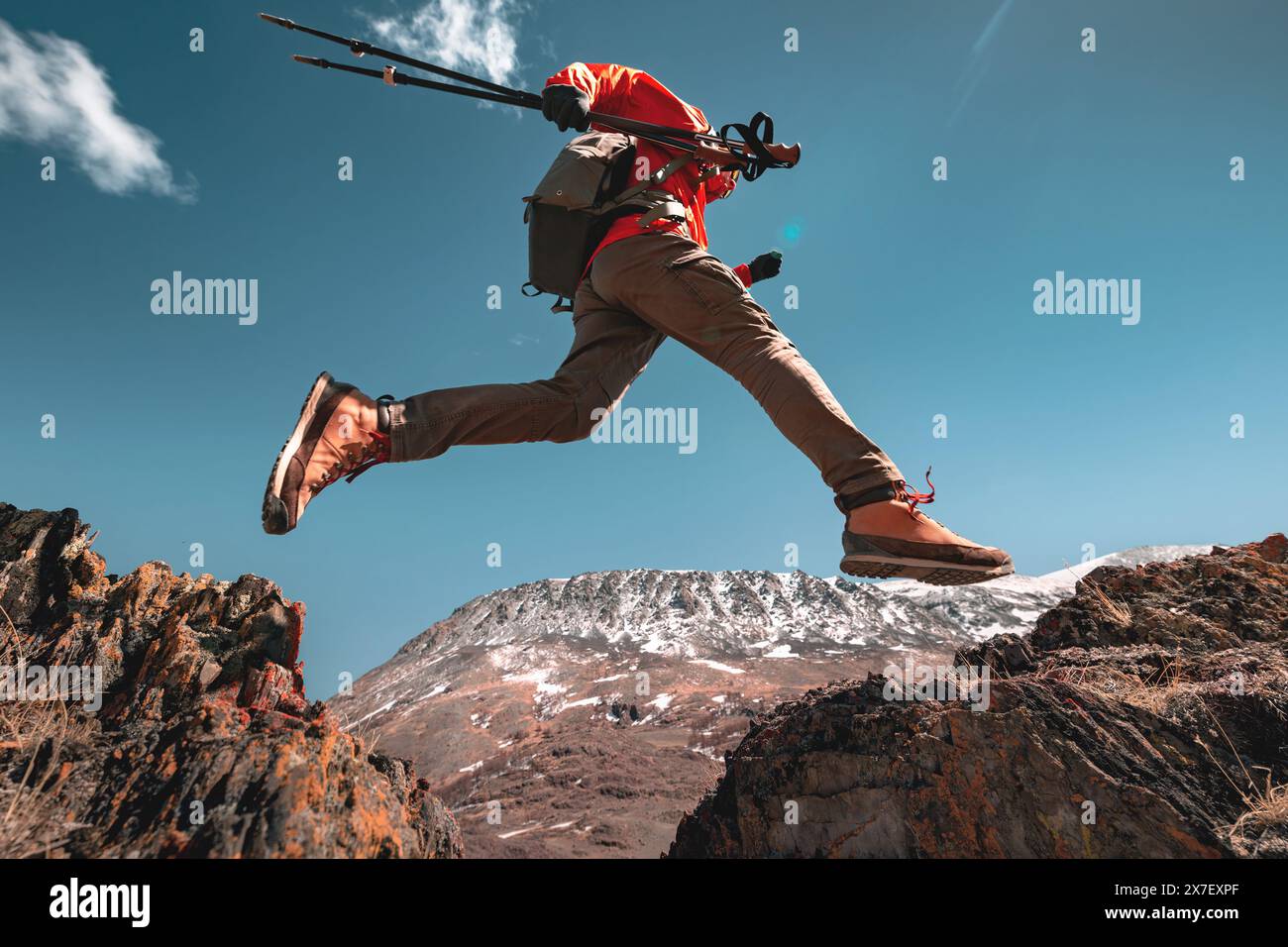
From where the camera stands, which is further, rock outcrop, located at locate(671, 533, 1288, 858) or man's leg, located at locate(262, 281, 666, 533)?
man's leg, located at locate(262, 281, 666, 533)

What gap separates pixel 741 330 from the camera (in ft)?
8.05

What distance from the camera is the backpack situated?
2693 millimetres

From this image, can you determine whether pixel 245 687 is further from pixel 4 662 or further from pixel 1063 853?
pixel 1063 853

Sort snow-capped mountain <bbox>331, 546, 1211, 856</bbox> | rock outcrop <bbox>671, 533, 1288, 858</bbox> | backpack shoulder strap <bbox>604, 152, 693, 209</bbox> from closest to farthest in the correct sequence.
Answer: rock outcrop <bbox>671, 533, 1288, 858</bbox> < backpack shoulder strap <bbox>604, 152, 693, 209</bbox> < snow-capped mountain <bbox>331, 546, 1211, 856</bbox>

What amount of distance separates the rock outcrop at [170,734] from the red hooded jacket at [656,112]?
237 cm

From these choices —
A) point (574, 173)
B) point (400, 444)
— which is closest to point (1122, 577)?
point (574, 173)

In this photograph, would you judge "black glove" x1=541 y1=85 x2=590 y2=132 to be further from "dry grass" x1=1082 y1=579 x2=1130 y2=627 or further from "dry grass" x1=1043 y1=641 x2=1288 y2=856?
"dry grass" x1=1082 y1=579 x2=1130 y2=627

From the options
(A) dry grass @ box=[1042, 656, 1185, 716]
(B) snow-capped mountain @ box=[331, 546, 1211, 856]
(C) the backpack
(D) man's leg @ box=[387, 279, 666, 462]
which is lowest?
(B) snow-capped mountain @ box=[331, 546, 1211, 856]

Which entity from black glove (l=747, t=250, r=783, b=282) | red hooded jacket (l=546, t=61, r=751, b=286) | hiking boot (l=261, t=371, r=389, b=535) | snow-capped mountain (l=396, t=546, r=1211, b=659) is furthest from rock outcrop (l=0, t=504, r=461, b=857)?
snow-capped mountain (l=396, t=546, r=1211, b=659)

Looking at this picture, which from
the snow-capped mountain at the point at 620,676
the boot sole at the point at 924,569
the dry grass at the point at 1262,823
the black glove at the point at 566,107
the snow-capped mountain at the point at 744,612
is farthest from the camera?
the snow-capped mountain at the point at 744,612

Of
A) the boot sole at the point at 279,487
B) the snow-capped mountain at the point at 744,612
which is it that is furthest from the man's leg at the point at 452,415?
the snow-capped mountain at the point at 744,612

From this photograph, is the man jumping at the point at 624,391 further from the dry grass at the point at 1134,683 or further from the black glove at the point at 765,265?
the dry grass at the point at 1134,683

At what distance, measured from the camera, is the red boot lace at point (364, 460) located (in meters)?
2.21

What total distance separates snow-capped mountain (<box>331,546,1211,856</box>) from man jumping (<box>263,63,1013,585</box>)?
3.80 feet
